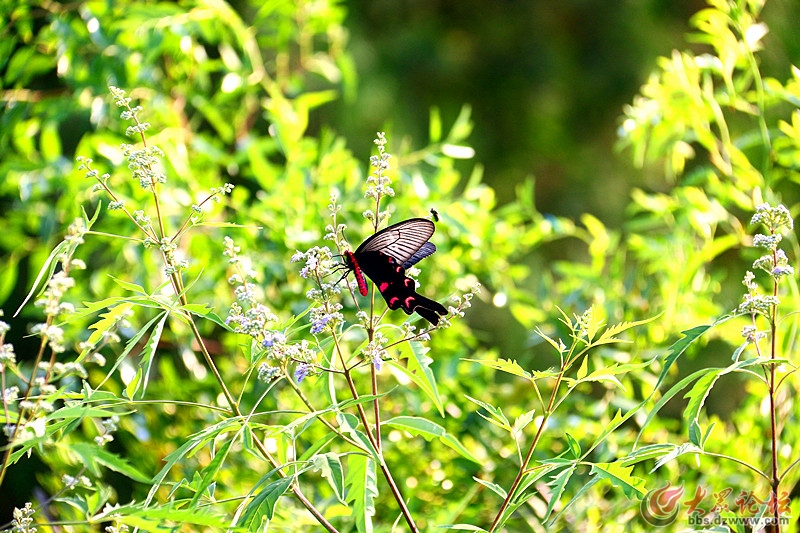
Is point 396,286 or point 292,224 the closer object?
point 396,286

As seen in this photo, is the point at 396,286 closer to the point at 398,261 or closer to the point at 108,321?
the point at 398,261

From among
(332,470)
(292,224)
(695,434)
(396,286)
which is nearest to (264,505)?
(332,470)

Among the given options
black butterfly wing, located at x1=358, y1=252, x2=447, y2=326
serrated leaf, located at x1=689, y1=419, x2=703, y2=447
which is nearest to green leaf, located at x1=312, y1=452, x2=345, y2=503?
black butterfly wing, located at x1=358, y1=252, x2=447, y2=326

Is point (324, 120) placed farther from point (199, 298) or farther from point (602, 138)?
point (199, 298)

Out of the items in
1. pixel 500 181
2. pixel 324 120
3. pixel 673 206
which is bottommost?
pixel 500 181

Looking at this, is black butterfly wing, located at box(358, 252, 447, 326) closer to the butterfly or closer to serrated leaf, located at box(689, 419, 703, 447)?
the butterfly

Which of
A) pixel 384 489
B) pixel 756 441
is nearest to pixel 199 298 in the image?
pixel 384 489

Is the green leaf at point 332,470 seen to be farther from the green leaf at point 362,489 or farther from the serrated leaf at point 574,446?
the serrated leaf at point 574,446
